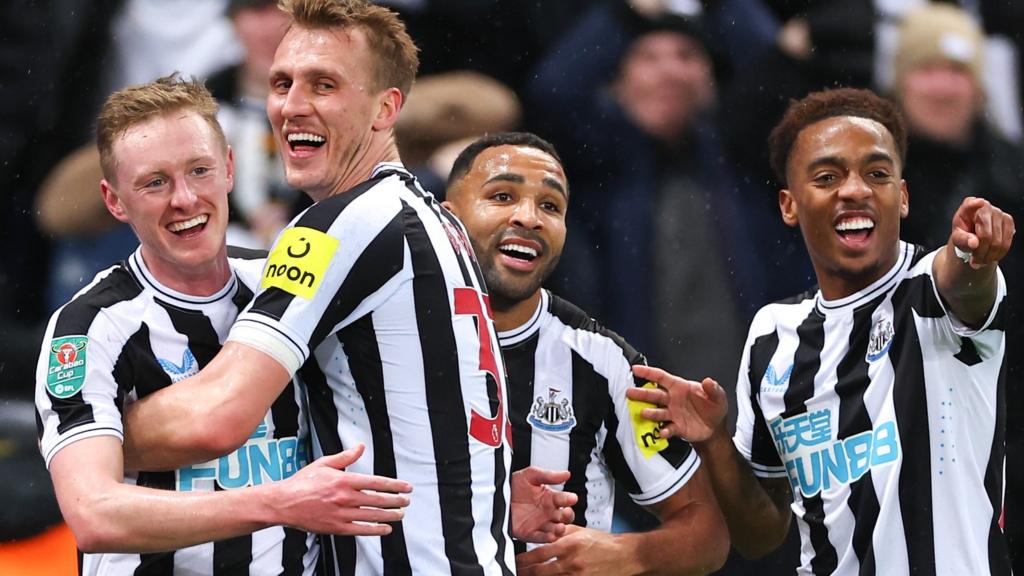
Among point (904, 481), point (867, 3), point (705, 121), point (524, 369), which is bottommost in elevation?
point (904, 481)

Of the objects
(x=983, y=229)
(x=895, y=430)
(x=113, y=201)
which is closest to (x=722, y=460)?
(x=895, y=430)

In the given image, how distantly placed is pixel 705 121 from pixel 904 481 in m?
2.45

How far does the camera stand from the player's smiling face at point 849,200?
3459 millimetres

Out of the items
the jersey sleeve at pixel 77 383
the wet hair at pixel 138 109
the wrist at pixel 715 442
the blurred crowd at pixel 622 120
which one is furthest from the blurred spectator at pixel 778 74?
the jersey sleeve at pixel 77 383

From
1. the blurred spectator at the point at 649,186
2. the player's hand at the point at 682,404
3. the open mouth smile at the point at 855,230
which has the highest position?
the blurred spectator at the point at 649,186

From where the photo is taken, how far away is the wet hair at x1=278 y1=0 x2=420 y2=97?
2764mm

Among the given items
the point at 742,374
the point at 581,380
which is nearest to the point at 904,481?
the point at 742,374

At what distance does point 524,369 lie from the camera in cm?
350

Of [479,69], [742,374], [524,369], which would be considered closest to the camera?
[524,369]

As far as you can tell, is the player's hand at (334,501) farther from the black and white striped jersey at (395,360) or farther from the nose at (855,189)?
the nose at (855,189)

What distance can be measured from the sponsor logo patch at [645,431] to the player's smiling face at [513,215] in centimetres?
44

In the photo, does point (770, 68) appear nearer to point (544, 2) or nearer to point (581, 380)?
point (544, 2)

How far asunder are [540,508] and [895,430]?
101 centimetres

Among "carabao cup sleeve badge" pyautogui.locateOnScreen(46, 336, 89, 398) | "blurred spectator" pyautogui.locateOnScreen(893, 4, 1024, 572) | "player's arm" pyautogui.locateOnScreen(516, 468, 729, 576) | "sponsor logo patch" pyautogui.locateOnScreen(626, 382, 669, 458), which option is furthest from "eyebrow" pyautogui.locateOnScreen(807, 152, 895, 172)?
"carabao cup sleeve badge" pyautogui.locateOnScreen(46, 336, 89, 398)
